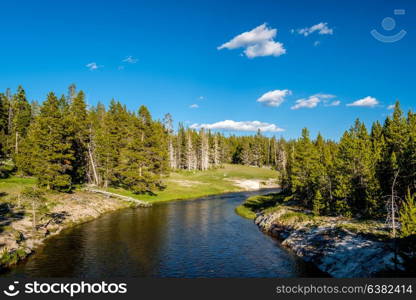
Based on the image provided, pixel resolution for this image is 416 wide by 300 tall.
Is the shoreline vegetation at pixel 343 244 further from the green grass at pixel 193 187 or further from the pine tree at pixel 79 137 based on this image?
the pine tree at pixel 79 137

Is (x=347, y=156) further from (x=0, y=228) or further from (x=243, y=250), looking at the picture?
(x=0, y=228)

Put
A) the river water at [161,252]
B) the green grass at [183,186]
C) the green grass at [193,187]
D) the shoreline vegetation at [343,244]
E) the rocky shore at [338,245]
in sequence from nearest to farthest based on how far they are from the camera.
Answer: the shoreline vegetation at [343,244], the rocky shore at [338,245], the river water at [161,252], the green grass at [183,186], the green grass at [193,187]

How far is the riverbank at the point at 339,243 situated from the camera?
902 inches

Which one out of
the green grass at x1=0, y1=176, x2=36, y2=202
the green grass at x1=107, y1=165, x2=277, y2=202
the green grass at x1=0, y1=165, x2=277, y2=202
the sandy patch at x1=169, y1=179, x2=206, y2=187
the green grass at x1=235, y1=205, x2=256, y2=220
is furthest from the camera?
the sandy patch at x1=169, y1=179, x2=206, y2=187

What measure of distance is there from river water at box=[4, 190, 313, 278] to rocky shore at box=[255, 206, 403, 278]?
1.81 m

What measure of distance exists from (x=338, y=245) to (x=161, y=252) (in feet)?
59.0

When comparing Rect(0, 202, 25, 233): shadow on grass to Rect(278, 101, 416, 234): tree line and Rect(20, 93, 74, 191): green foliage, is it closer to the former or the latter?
Rect(20, 93, 74, 191): green foliage

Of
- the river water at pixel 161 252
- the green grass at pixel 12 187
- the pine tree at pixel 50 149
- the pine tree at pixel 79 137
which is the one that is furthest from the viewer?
the pine tree at pixel 79 137

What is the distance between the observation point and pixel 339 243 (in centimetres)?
2831

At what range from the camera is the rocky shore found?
75.1 feet

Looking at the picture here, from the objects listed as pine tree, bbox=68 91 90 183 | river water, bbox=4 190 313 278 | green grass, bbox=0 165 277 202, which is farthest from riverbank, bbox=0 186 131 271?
pine tree, bbox=68 91 90 183

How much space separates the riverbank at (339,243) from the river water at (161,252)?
1959 millimetres

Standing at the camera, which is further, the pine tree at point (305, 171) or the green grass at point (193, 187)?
the green grass at point (193, 187)

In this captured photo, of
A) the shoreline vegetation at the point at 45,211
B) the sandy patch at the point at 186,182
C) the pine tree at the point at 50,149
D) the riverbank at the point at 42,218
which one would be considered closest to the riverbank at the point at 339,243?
the riverbank at the point at 42,218
